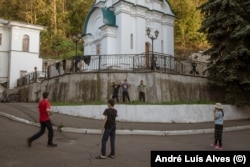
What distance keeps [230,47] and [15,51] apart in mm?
26871

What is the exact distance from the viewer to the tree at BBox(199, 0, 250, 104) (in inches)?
835

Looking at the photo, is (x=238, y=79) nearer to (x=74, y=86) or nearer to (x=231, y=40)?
(x=231, y=40)

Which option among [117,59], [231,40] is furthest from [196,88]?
[117,59]

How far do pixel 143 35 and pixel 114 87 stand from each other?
996 centimetres

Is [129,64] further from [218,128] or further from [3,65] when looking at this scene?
[3,65]

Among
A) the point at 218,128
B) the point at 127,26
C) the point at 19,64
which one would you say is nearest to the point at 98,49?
the point at 127,26

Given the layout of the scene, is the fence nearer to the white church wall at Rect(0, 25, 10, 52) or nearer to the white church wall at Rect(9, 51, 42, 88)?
the white church wall at Rect(9, 51, 42, 88)

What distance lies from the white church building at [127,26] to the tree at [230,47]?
6560 mm

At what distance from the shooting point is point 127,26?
88.5 ft

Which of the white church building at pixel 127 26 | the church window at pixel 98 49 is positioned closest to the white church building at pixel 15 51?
the white church building at pixel 127 26

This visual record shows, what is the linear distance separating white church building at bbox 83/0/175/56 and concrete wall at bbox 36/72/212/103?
5.95 meters

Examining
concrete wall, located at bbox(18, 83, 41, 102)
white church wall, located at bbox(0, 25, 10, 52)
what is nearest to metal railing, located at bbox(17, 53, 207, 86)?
concrete wall, located at bbox(18, 83, 41, 102)

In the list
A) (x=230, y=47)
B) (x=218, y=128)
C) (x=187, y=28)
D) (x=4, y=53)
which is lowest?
(x=218, y=128)

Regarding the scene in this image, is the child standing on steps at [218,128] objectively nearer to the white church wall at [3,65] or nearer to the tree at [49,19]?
the white church wall at [3,65]
